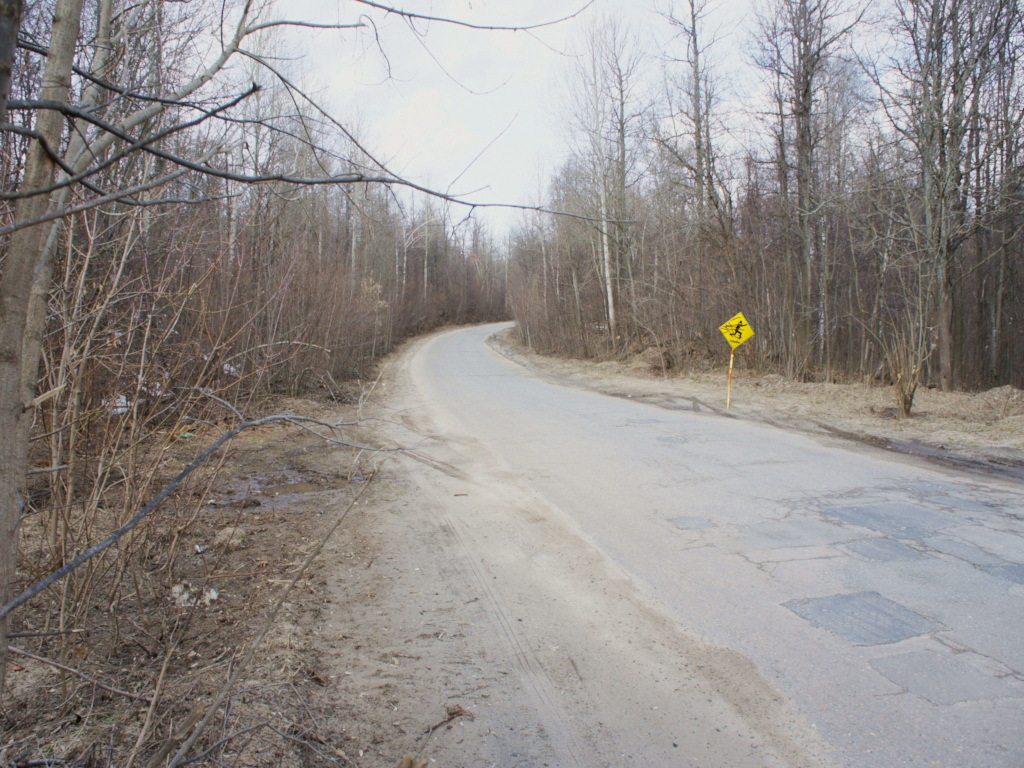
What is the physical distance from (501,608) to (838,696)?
1927 mm

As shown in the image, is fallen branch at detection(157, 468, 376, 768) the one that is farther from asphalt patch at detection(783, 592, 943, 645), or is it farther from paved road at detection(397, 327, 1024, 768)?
asphalt patch at detection(783, 592, 943, 645)

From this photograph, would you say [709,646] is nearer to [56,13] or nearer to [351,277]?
[56,13]

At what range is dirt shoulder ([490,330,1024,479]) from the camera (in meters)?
9.02

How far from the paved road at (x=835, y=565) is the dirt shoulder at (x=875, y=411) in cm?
111

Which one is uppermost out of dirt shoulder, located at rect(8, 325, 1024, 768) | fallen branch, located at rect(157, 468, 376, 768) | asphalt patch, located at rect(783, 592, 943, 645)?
fallen branch, located at rect(157, 468, 376, 768)

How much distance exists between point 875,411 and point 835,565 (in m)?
8.43

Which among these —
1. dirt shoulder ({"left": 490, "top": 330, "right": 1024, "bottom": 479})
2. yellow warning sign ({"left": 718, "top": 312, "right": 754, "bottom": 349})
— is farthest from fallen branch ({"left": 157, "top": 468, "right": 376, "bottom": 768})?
yellow warning sign ({"left": 718, "top": 312, "right": 754, "bottom": 349})

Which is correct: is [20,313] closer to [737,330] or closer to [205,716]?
[205,716]

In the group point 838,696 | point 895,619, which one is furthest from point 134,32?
point 895,619

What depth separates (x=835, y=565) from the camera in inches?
184

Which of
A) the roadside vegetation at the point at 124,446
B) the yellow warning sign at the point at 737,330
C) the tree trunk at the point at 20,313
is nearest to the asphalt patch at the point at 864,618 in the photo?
the roadside vegetation at the point at 124,446

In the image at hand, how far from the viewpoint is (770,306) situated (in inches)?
755

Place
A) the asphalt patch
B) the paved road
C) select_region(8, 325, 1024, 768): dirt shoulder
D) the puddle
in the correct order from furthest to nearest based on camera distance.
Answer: the puddle < the asphalt patch < the paved road < select_region(8, 325, 1024, 768): dirt shoulder

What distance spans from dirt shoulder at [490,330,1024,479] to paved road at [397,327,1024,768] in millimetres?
1106
